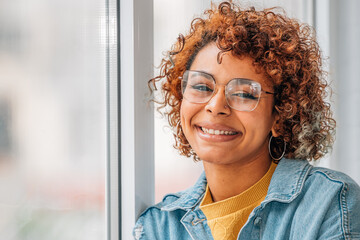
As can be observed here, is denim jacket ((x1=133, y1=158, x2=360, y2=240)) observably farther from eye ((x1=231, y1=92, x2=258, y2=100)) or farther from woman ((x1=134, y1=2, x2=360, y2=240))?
eye ((x1=231, y1=92, x2=258, y2=100))

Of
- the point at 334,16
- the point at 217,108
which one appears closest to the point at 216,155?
the point at 217,108

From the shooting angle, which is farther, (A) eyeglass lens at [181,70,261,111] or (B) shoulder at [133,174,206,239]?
(B) shoulder at [133,174,206,239]

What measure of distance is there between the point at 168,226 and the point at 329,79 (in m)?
0.84

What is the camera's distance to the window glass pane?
2.91ft

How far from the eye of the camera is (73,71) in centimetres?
110

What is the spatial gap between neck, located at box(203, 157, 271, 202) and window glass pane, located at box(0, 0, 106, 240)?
14.3 inches

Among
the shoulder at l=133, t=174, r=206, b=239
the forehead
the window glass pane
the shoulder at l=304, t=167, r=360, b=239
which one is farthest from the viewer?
the shoulder at l=133, t=174, r=206, b=239

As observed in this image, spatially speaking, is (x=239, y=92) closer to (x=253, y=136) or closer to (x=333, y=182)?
(x=253, y=136)

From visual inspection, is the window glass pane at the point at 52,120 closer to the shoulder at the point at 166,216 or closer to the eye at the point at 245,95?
the shoulder at the point at 166,216

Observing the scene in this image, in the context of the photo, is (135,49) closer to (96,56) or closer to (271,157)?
(96,56)

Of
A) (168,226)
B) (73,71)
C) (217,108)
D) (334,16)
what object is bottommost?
(168,226)

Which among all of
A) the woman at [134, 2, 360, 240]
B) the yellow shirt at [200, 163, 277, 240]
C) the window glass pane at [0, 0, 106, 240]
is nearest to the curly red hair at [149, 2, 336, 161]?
the woman at [134, 2, 360, 240]

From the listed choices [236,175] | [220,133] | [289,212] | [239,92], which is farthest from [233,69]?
[289,212]

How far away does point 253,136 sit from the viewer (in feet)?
3.66
